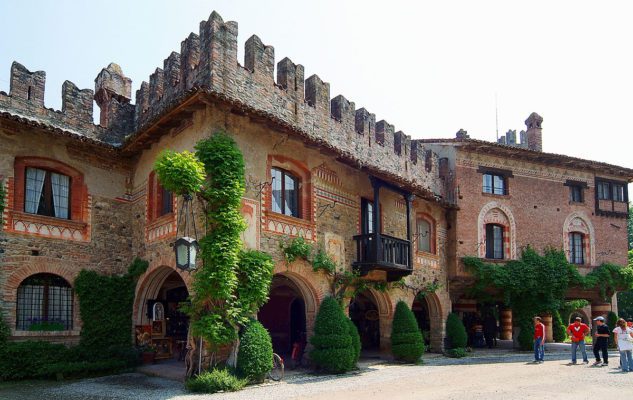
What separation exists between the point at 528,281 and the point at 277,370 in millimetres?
12951

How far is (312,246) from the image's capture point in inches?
633

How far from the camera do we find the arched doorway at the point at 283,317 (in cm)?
2075

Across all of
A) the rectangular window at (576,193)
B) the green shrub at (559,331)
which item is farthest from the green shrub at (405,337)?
the green shrub at (559,331)

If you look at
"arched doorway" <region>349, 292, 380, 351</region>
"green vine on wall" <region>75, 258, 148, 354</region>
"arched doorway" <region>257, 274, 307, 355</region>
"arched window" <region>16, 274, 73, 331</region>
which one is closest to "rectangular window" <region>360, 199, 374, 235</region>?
"arched doorway" <region>257, 274, 307, 355</region>

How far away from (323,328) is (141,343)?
5.07 m

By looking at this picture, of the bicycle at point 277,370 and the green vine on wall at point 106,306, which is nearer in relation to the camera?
the bicycle at point 277,370

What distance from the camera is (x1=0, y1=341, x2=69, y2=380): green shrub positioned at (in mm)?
13633

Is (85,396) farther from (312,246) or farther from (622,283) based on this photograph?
(622,283)

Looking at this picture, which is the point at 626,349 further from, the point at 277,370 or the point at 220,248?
the point at 220,248

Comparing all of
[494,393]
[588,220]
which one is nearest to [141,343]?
[494,393]

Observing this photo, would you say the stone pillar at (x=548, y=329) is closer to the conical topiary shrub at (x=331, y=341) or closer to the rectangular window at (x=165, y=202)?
the conical topiary shrub at (x=331, y=341)

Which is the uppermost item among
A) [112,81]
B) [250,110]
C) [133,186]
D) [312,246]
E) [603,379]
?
[112,81]

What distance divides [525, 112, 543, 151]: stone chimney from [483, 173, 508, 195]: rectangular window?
14.9 ft

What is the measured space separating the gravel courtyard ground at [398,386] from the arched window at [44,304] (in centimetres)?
171
